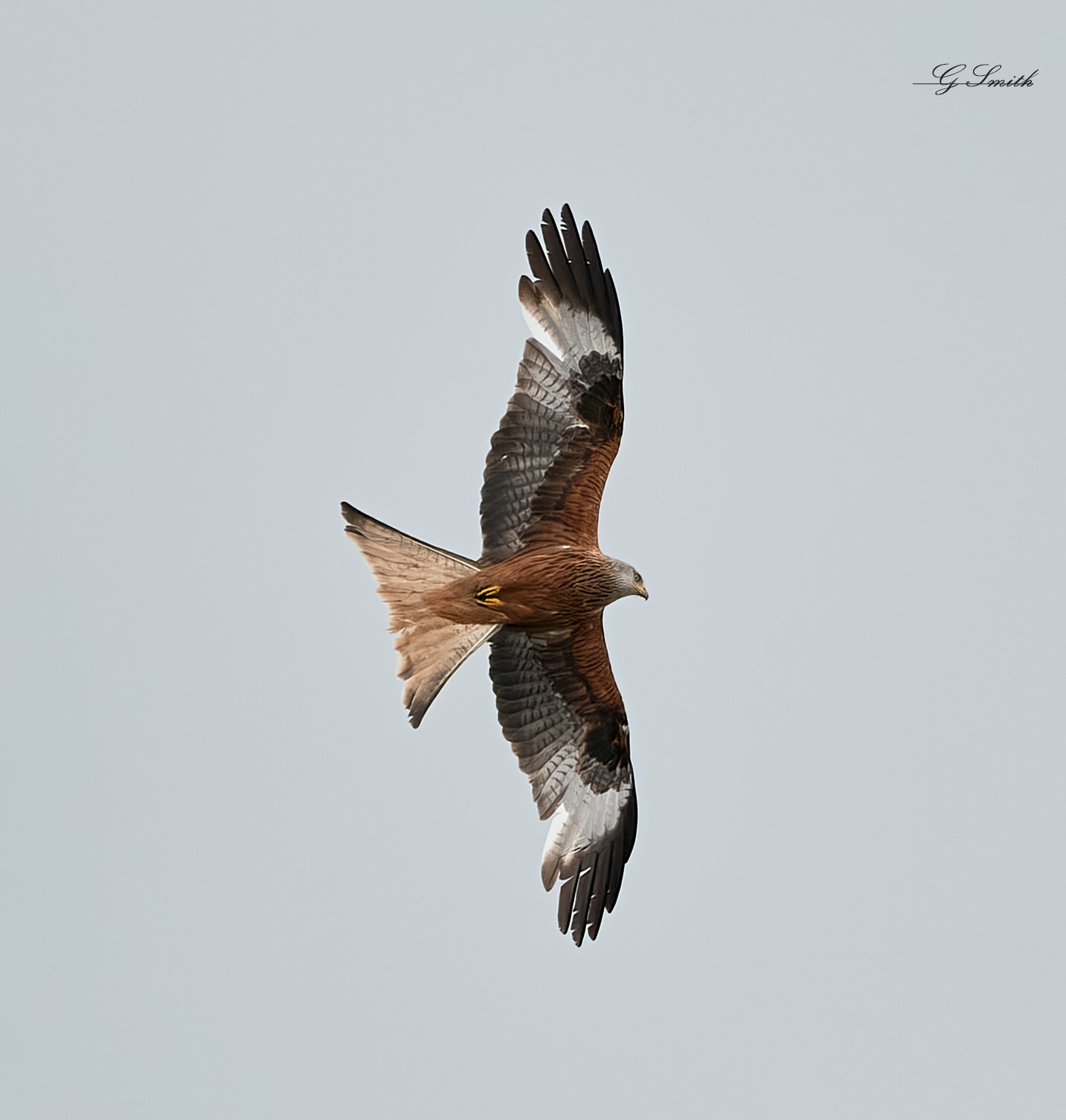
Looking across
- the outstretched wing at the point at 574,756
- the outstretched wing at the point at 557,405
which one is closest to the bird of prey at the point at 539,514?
the outstretched wing at the point at 557,405

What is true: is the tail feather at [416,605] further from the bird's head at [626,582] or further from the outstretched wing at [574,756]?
the bird's head at [626,582]

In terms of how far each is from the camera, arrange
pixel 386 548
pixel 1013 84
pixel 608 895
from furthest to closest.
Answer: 1. pixel 1013 84
2. pixel 608 895
3. pixel 386 548

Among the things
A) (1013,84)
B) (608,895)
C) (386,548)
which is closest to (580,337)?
(386,548)

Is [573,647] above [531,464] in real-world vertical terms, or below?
below

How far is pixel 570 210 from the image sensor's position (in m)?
11.9

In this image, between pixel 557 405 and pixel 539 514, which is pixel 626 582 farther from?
pixel 557 405

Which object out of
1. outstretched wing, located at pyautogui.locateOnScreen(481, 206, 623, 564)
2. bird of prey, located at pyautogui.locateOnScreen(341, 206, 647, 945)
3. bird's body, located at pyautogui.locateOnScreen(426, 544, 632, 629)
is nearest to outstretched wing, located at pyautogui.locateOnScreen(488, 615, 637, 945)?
bird of prey, located at pyautogui.locateOnScreen(341, 206, 647, 945)

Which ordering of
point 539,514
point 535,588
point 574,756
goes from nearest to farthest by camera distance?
point 535,588, point 539,514, point 574,756

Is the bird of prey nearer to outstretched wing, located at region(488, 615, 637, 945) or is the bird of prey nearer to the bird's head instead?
the bird's head

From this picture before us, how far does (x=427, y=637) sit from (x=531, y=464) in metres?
1.24

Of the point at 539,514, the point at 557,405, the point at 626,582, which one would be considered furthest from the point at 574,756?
the point at 557,405

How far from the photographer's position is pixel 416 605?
39.1 ft

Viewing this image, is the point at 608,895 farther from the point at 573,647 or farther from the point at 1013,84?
the point at 1013,84

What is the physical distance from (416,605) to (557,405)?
4.90 feet
